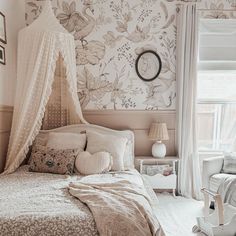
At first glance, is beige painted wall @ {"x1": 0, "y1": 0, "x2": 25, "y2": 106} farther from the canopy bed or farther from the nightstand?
the nightstand

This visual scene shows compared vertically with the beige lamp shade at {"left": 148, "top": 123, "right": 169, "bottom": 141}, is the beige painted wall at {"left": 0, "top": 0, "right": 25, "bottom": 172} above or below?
above

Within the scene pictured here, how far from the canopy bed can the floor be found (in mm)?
264

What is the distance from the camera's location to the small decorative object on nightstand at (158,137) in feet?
11.8

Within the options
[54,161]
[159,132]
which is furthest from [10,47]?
[159,132]

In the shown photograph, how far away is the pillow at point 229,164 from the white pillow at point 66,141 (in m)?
1.71

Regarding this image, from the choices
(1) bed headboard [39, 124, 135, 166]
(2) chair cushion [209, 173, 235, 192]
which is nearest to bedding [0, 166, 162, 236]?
(1) bed headboard [39, 124, 135, 166]

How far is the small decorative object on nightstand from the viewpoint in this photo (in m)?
3.61

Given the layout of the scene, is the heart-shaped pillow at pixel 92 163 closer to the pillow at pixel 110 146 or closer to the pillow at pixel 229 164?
the pillow at pixel 110 146

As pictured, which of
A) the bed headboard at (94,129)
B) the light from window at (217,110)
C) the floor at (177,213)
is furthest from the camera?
the light from window at (217,110)

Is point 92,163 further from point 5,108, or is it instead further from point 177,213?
point 5,108

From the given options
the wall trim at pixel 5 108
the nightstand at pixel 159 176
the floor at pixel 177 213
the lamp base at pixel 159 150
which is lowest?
the floor at pixel 177 213

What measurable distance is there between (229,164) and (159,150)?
0.87m

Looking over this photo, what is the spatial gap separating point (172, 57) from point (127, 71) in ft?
2.12

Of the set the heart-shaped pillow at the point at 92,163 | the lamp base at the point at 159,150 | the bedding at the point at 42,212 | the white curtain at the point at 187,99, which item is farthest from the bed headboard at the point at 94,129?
the bedding at the point at 42,212
